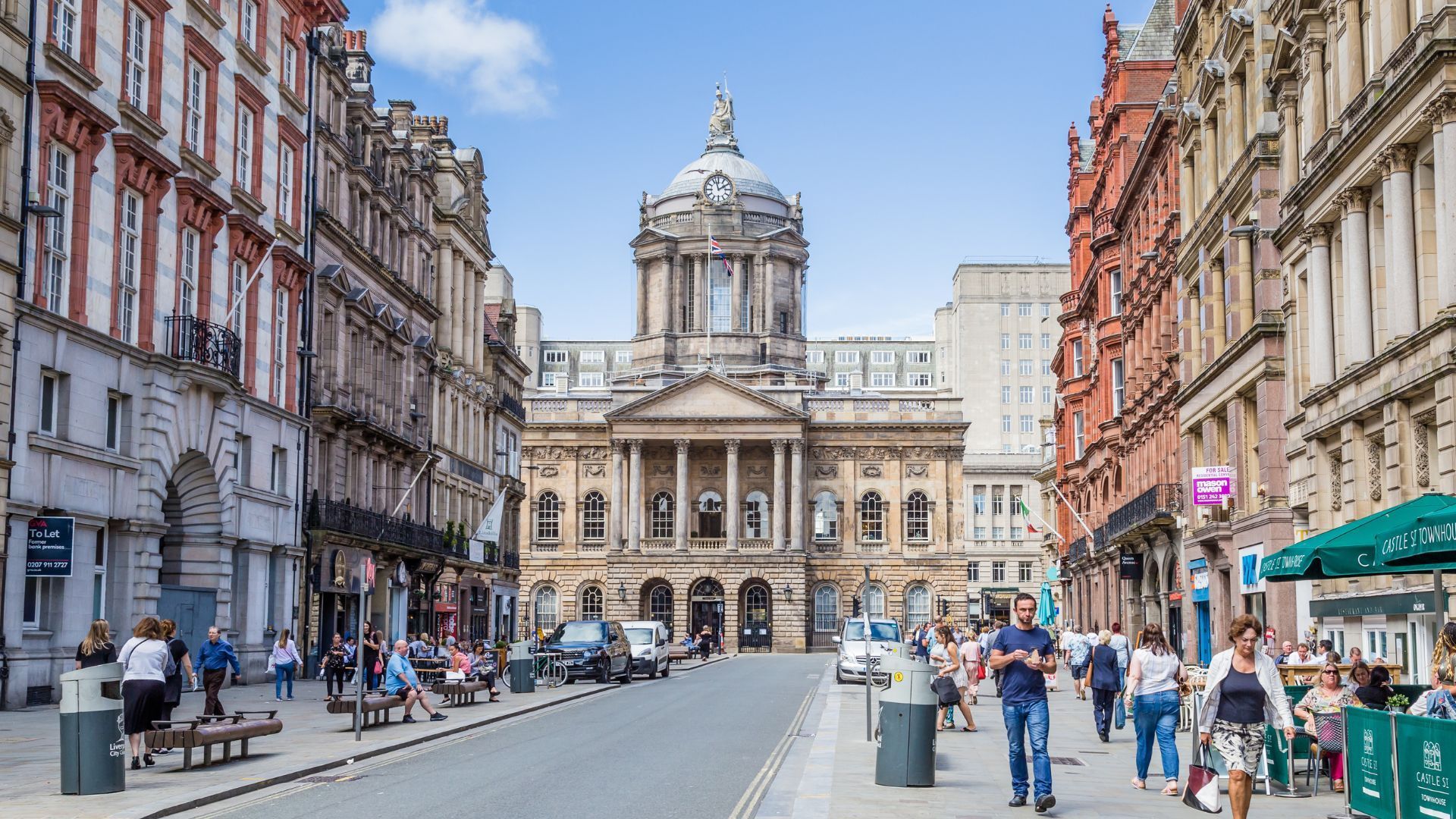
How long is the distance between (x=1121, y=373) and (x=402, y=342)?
2352cm

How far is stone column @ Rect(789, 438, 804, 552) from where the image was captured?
316ft

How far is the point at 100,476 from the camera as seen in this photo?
97.7ft

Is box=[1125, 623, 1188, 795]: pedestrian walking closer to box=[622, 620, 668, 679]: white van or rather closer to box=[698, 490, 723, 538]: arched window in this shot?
box=[622, 620, 668, 679]: white van

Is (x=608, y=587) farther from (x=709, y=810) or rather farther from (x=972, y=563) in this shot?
(x=709, y=810)

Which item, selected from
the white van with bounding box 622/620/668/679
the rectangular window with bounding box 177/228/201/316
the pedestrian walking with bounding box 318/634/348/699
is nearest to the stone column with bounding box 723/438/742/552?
the white van with bounding box 622/620/668/679

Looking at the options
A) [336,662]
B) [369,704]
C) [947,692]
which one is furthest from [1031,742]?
[336,662]

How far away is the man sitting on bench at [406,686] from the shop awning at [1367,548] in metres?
14.2

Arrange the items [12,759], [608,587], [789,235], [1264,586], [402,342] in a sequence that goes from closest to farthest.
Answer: [12,759]
[1264,586]
[402,342]
[608,587]
[789,235]

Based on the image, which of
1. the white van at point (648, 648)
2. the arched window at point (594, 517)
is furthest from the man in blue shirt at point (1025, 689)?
the arched window at point (594, 517)

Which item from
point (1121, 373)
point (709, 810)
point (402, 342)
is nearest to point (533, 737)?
point (709, 810)

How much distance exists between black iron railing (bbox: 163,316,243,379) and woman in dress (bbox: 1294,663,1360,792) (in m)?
23.0

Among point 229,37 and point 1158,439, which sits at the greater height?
point 229,37

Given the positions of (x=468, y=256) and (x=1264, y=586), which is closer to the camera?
(x=1264, y=586)

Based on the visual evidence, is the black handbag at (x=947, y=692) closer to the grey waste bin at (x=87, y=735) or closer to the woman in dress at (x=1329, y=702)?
the woman in dress at (x=1329, y=702)
